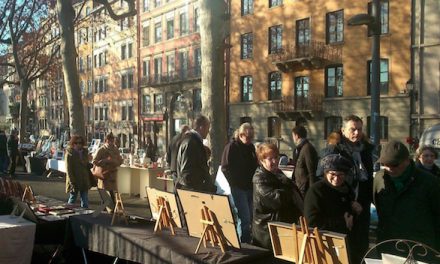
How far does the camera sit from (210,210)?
3943mm

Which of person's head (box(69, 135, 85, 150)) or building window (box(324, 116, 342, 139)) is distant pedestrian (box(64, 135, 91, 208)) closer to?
person's head (box(69, 135, 85, 150))

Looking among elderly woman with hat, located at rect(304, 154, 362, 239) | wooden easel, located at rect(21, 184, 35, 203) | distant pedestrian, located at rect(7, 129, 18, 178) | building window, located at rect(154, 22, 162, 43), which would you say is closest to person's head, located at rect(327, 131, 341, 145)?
elderly woman with hat, located at rect(304, 154, 362, 239)

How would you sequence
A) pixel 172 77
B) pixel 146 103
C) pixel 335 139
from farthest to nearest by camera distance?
1. pixel 146 103
2. pixel 172 77
3. pixel 335 139

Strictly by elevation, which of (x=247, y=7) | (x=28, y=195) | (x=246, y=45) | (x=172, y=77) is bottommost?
(x=28, y=195)

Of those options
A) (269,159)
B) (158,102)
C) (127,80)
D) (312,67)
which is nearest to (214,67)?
(269,159)

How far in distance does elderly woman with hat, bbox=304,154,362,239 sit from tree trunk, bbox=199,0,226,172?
19.3 feet

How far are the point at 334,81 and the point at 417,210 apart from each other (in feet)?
80.2

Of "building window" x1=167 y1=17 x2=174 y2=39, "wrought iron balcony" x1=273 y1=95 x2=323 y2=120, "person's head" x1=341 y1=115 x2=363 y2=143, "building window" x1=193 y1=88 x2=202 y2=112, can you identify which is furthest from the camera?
"building window" x1=167 y1=17 x2=174 y2=39

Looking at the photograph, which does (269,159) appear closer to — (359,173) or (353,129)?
(359,173)

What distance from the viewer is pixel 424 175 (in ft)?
11.5

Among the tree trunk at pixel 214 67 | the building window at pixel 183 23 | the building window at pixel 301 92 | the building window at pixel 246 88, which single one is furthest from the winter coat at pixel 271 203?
the building window at pixel 183 23

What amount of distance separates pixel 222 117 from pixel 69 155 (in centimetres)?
295

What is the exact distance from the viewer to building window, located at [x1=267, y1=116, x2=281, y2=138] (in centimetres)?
3027

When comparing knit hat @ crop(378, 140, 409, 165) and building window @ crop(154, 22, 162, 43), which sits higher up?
building window @ crop(154, 22, 162, 43)
